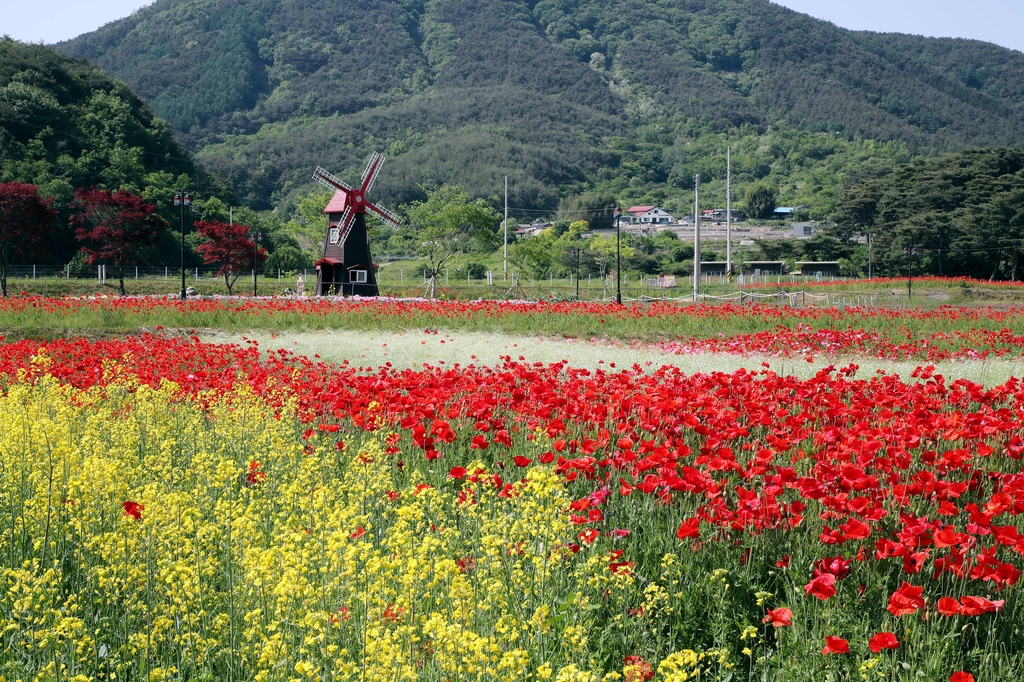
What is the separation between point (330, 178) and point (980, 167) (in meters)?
48.3

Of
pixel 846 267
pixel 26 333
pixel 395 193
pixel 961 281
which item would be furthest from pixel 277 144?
pixel 26 333

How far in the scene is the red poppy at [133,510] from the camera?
336 centimetres

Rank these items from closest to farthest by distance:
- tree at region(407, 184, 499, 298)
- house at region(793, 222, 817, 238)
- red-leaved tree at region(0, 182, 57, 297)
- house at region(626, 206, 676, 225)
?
red-leaved tree at region(0, 182, 57, 297)
tree at region(407, 184, 499, 298)
house at region(793, 222, 817, 238)
house at region(626, 206, 676, 225)

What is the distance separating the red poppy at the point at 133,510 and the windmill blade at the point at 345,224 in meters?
36.8

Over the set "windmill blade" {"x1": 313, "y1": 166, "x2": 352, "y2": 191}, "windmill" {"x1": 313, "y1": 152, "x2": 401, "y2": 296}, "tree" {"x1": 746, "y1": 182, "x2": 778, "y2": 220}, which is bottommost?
"windmill" {"x1": 313, "y1": 152, "x2": 401, "y2": 296}

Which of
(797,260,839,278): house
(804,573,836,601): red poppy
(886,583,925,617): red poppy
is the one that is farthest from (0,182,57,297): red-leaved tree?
(797,260,839,278): house

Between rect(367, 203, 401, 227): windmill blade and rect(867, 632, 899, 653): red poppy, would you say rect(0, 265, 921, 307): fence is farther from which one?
rect(867, 632, 899, 653): red poppy

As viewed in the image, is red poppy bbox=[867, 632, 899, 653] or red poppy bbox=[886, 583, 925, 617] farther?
red poppy bbox=[886, 583, 925, 617]

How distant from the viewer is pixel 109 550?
331cm

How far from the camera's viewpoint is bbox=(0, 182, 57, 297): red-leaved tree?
35375 mm

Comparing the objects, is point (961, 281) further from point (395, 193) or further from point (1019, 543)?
point (395, 193)

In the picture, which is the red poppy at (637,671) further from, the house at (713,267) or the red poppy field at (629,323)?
the house at (713,267)

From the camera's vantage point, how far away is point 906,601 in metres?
2.68

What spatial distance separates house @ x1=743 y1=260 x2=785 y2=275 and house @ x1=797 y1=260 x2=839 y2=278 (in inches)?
72.0
